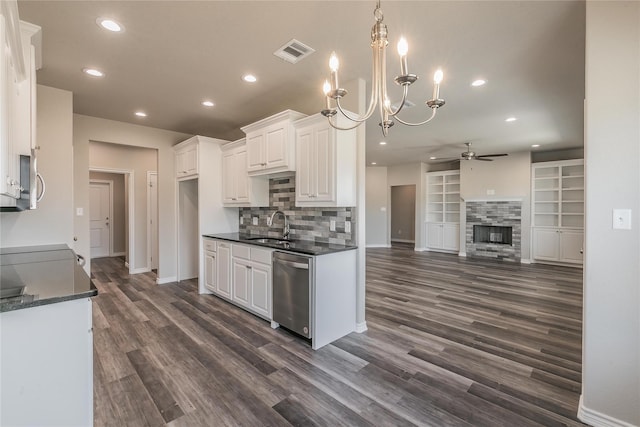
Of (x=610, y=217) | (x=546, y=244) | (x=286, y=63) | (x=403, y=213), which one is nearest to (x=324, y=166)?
(x=286, y=63)

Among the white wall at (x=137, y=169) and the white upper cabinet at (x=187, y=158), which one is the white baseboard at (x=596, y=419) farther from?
the white wall at (x=137, y=169)

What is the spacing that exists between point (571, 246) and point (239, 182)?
7.40 meters

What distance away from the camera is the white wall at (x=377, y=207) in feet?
31.8

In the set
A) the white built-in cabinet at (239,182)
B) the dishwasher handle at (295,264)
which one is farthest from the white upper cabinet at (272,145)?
the dishwasher handle at (295,264)

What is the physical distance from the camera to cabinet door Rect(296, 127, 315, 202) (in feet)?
10.5

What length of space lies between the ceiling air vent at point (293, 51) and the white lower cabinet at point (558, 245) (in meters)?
7.27

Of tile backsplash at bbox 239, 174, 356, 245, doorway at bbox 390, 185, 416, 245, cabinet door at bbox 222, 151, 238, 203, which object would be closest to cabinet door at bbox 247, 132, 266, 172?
tile backsplash at bbox 239, 174, 356, 245

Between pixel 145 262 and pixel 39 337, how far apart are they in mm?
5299

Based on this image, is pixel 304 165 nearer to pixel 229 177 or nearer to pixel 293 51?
pixel 293 51

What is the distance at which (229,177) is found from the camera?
458 cm

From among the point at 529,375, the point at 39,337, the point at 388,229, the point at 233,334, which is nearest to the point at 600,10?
the point at 529,375

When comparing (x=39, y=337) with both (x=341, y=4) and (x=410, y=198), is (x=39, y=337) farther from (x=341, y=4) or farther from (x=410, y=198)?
(x=410, y=198)

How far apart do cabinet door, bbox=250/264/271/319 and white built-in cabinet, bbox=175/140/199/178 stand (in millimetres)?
2177

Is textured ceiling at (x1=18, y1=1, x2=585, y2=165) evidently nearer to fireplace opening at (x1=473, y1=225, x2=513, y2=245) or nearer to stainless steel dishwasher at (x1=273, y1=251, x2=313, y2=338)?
stainless steel dishwasher at (x1=273, y1=251, x2=313, y2=338)
